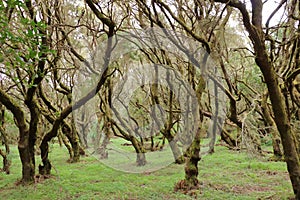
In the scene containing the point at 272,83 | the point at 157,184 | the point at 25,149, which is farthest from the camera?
the point at 157,184

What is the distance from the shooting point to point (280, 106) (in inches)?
174

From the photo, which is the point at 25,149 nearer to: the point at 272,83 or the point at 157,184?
the point at 157,184

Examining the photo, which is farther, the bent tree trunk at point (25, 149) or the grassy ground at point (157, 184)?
the bent tree trunk at point (25, 149)

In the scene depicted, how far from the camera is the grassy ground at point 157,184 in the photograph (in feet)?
18.5

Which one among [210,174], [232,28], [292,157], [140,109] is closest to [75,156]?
[140,109]

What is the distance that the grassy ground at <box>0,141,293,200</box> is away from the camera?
564cm

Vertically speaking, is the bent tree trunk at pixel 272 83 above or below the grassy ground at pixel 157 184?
above

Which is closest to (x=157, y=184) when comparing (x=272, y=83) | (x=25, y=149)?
(x=25, y=149)

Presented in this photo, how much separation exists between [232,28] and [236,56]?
276cm

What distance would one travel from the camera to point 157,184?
6652 millimetres

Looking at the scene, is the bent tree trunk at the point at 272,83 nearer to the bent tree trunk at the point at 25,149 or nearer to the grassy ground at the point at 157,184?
the grassy ground at the point at 157,184

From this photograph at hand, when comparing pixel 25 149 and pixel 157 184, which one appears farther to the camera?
pixel 157 184

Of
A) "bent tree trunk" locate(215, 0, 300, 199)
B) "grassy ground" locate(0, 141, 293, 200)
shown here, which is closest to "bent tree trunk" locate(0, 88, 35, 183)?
"grassy ground" locate(0, 141, 293, 200)

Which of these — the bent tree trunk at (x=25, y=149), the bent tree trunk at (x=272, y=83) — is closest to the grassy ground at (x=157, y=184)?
the bent tree trunk at (x=25, y=149)
